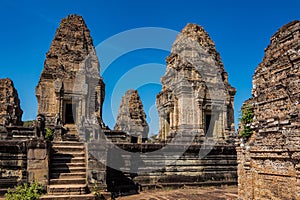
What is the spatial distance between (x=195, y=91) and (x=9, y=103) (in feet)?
52.2

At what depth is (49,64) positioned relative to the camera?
67.7 feet

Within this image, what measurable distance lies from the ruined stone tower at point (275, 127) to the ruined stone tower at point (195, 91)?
9.42 metres

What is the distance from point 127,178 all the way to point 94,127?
605 centimetres

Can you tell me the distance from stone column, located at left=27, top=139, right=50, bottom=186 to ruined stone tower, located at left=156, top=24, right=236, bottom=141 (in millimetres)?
8927

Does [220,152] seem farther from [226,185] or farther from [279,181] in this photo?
[279,181]

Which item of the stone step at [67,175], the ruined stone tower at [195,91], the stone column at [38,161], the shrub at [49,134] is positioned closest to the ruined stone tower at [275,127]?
the stone step at [67,175]

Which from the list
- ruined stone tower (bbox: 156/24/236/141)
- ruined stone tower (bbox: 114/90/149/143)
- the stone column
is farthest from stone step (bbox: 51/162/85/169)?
ruined stone tower (bbox: 114/90/149/143)

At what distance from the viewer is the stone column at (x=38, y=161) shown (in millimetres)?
9555

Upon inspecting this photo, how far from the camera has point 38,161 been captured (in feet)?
32.0

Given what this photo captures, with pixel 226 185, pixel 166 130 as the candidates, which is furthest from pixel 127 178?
pixel 166 130

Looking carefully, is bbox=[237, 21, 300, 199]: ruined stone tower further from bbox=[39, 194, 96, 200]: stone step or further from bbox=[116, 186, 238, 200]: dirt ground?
bbox=[39, 194, 96, 200]: stone step

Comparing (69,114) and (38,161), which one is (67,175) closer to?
(38,161)

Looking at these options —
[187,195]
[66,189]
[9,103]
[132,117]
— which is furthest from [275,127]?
[132,117]

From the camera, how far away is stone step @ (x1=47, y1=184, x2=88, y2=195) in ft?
29.5
